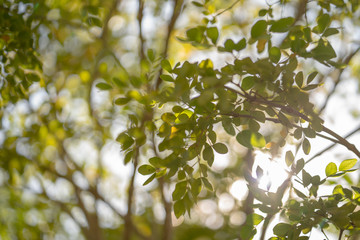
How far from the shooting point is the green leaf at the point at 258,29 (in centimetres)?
76

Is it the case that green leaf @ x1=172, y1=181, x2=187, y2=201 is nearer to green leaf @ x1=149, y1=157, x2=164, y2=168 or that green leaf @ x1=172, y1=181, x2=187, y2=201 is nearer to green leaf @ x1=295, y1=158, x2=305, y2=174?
green leaf @ x1=149, y1=157, x2=164, y2=168

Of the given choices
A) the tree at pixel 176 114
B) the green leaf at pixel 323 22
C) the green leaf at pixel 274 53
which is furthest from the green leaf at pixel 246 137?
the green leaf at pixel 323 22

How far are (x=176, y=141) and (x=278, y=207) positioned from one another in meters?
0.27

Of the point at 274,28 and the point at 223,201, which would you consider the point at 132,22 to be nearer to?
the point at 223,201

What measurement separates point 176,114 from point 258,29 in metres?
0.26

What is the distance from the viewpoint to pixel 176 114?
84 centimetres

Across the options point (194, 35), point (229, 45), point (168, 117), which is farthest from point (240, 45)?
point (168, 117)

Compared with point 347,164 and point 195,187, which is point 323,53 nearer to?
point 347,164

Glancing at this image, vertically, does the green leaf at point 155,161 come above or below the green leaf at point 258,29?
below

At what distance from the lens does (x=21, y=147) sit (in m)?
2.15

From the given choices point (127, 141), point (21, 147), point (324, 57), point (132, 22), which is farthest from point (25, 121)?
point (324, 57)

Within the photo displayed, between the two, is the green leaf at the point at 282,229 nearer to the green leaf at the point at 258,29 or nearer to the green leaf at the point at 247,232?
the green leaf at the point at 247,232

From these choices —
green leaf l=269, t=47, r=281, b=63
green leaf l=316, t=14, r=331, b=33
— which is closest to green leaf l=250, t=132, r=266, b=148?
green leaf l=269, t=47, r=281, b=63

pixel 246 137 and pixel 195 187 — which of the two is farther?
pixel 195 187
